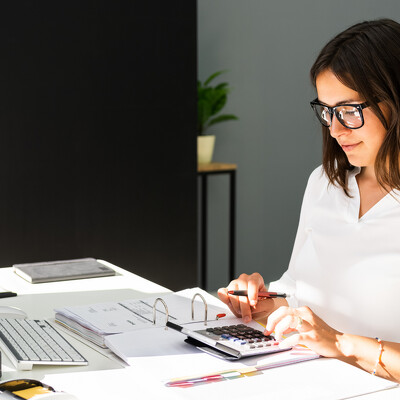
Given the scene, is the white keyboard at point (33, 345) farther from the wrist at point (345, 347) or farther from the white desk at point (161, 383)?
the wrist at point (345, 347)

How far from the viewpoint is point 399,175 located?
1.64 metres

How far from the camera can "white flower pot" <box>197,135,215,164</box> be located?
15.5 feet

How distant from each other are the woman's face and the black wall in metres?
2.06

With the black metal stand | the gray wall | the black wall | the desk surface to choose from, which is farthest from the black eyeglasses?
the gray wall

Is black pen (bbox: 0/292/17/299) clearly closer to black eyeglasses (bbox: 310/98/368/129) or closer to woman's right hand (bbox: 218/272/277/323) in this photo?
woman's right hand (bbox: 218/272/277/323)

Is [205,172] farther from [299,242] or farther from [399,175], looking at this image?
[399,175]

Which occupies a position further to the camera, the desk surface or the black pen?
the desk surface

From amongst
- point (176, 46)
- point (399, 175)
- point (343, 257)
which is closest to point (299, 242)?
A: point (343, 257)

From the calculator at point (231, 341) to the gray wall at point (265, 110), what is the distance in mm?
3755

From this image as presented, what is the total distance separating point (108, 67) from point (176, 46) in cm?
42

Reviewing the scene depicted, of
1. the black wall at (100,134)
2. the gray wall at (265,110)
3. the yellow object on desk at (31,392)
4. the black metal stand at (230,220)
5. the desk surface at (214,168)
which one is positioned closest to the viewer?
the yellow object on desk at (31,392)

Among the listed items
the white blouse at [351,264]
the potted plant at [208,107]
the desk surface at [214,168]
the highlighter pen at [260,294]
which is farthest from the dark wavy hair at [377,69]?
the potted plant at [208,107]

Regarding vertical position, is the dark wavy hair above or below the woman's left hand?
above

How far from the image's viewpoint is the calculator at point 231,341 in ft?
4.48
